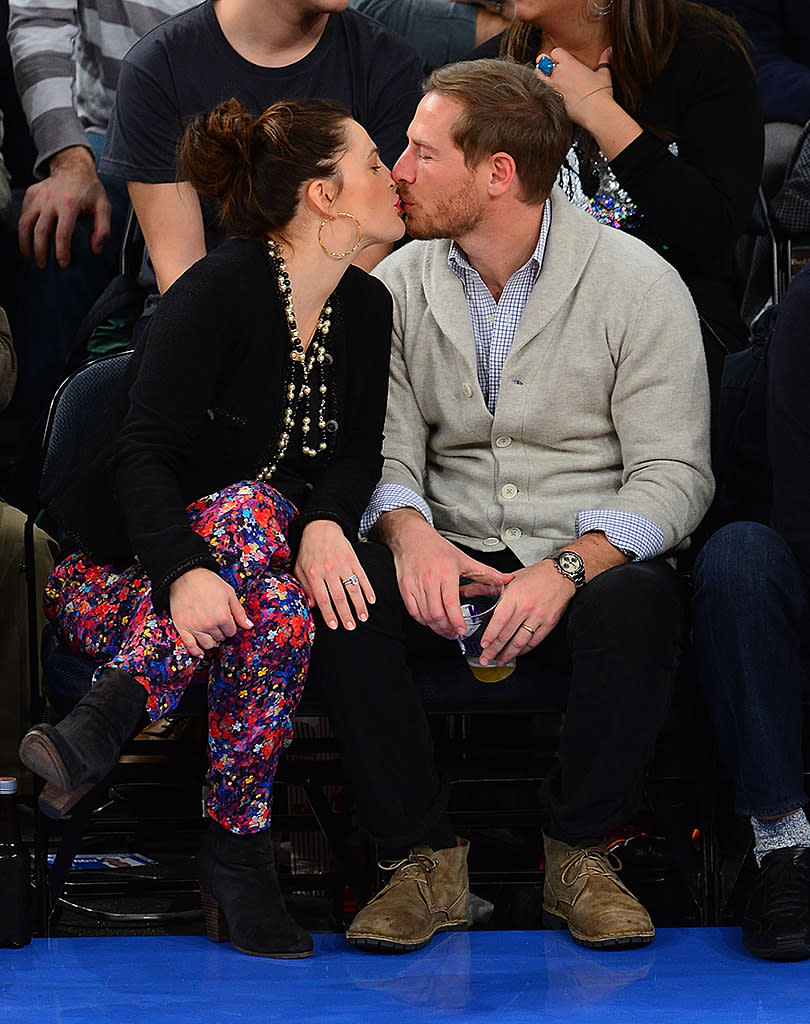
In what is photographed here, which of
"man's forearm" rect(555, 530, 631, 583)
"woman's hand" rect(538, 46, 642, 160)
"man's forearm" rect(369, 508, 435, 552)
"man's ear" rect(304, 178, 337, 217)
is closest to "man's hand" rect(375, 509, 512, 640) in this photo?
"man's forearm" rect(369, 508, 435, 552)

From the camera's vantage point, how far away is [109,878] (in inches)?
111

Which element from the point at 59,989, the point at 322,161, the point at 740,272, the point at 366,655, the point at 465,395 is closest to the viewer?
the point at 59,989

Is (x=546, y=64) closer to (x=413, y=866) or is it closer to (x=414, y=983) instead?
(x=413, y=866)

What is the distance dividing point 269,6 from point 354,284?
0.79 m

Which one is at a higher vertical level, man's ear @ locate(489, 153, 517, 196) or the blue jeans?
man's ear @ locate(489, 153, 517, 196)

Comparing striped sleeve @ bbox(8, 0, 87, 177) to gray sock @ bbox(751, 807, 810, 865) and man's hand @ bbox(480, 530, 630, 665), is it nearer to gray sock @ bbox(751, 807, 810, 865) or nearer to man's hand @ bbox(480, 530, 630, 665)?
man's hand @ bbox(480, 530, 630, 665)

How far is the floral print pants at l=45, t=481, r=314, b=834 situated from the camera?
213 cm

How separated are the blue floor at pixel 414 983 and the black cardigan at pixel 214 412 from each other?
528mm

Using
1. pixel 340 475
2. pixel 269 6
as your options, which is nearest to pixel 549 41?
pixel 269 6

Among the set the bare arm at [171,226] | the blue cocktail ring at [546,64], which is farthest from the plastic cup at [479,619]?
the blue cocktail ring at [546,64]

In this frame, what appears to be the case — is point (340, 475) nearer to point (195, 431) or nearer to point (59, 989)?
point (195, 431)

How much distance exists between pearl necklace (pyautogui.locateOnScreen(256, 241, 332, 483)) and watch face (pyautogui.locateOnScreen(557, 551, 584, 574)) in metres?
0.43

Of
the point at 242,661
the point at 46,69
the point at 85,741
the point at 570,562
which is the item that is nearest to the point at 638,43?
the point at 570,562

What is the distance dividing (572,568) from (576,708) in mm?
237
